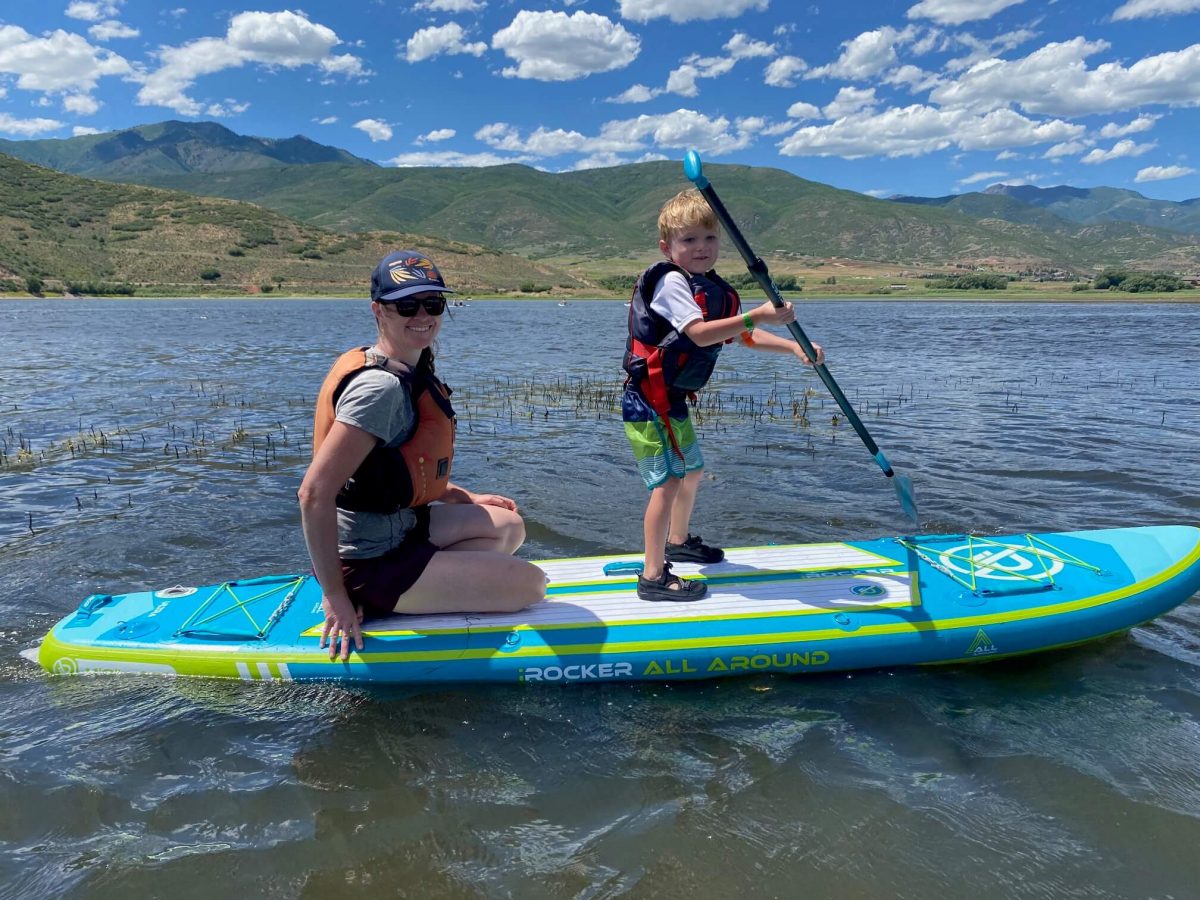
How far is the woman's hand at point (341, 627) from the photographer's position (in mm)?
4258

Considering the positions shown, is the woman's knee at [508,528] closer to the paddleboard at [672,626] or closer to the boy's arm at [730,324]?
the paddleboard at [672,626]

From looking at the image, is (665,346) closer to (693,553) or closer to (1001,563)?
(693,553)

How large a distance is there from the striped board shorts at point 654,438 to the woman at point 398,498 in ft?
3.07

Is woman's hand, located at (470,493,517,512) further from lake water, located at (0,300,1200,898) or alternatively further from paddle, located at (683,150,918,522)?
paddle, located at (683,150,918,522)

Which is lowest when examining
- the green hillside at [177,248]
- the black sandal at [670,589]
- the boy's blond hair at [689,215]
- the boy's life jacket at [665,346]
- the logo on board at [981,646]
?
the logo on board at [981,646]

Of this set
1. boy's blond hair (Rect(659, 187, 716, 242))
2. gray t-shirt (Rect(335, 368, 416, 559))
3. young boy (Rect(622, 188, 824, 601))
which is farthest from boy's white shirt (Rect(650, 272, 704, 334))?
gray t-shirt (Rect(335, 368, 416, 559))

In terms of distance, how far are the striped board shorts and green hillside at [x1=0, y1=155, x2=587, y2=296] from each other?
84.7 metres

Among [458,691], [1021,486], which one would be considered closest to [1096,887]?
[458,691]

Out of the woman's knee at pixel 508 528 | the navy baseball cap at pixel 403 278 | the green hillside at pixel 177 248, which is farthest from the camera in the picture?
the green hillside at pixel 177 248

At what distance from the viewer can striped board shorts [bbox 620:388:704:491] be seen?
5.06 meters

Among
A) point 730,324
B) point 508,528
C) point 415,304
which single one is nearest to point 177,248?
point 508,528

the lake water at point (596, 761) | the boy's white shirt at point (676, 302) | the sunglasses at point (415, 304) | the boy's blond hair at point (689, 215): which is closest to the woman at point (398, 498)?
the sunglasses at point (415, 304)

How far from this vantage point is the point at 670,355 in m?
5.00

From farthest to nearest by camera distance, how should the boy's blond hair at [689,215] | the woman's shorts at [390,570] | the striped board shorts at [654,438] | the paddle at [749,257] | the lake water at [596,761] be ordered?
the striped board shorts at [654,438]
the boy's blond hair at [689,215]
the paddle at [749,257]
the woman's shorts at [390,570]
the lake water at [596,761]
